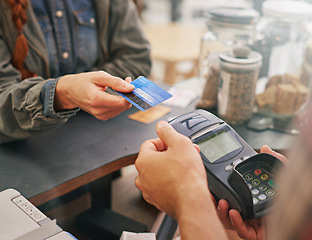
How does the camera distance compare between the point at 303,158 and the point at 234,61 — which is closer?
the point at 303,158

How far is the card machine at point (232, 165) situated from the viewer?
2.32 feet

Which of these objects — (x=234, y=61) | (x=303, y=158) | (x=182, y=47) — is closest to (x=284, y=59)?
(x=234, y=61)

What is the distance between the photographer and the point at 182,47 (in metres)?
3.14

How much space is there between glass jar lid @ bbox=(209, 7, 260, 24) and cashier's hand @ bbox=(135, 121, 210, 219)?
756 millimetres

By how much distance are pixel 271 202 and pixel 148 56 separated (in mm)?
943

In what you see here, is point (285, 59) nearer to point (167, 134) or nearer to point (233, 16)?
point (233, 16)

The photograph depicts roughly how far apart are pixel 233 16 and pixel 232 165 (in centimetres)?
74

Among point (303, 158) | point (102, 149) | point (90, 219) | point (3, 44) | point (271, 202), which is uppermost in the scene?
point (303, 158)

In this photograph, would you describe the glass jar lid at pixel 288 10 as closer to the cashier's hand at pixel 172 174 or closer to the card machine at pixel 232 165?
the card machine at pixel 232 165

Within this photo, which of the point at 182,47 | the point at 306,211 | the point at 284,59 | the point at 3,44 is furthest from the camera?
the point at 182,47

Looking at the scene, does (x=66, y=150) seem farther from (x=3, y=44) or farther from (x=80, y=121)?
(x=3, y=44)

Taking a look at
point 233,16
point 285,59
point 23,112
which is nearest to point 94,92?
point 23,112

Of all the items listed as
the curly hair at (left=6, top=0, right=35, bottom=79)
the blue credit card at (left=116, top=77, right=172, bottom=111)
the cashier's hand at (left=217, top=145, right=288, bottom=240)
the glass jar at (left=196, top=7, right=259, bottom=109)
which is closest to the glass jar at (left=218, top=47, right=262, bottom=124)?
the glass jar at (left=196, top=7, right=259, bottom=109)

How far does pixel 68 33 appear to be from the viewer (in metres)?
1.37
